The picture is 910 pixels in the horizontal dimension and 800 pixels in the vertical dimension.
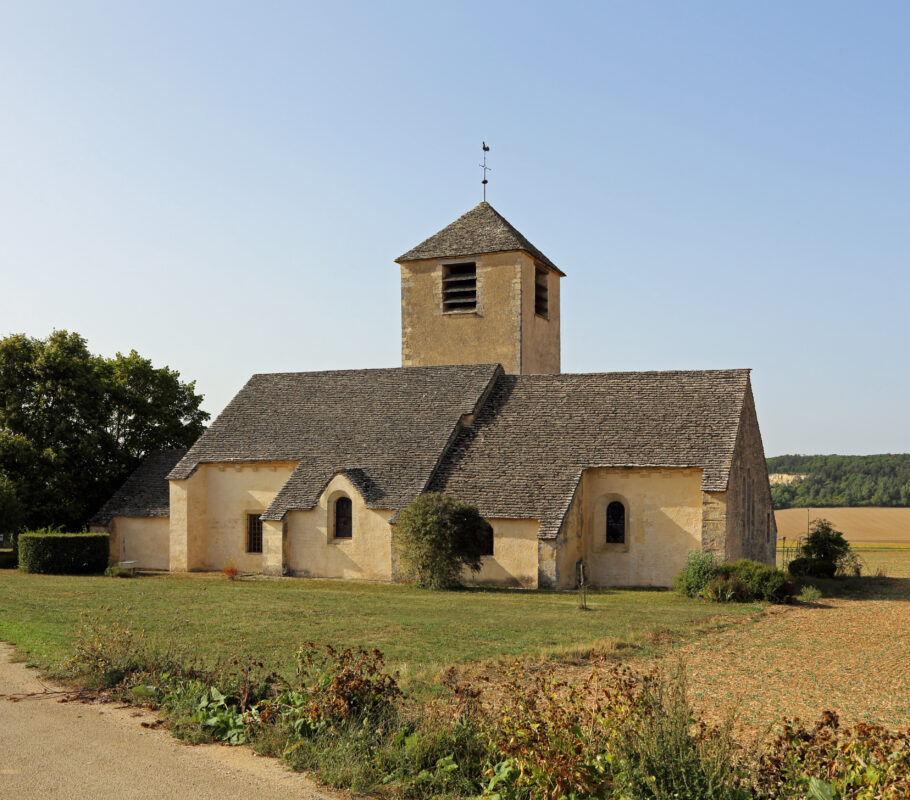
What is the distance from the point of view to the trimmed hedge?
34.0 meters

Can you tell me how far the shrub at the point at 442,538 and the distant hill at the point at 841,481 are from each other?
219 feet

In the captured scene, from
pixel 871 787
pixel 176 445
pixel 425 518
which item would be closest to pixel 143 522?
pixel 176 445

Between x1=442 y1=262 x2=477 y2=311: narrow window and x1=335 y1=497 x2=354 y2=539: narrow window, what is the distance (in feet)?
38.4

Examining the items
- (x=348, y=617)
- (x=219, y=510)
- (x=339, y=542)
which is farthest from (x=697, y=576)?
(x=219, y=510)

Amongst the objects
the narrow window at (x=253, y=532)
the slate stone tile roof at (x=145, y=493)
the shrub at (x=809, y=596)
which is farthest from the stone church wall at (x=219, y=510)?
the shrub at (x=809, y=596)

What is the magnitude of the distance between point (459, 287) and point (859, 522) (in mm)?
48476

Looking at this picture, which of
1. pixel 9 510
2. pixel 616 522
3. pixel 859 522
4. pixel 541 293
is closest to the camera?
pixel 616 522

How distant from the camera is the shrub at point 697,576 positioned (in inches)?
1113

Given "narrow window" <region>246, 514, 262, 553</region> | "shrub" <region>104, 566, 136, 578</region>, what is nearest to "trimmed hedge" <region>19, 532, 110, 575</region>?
"shrub" <region>104, 566, 136, 578</region>

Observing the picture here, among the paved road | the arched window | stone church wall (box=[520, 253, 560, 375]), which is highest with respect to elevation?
stone church wall (box=[520, 253, 560, 375])

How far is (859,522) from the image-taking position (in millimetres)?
75062

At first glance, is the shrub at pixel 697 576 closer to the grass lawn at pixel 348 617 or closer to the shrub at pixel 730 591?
the shrub at pixel 730 591

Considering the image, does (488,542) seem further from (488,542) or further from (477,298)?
(477,298)

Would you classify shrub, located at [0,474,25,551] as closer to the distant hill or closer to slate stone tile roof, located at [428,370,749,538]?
slate stone tile roof, located at [428,370,749,538]
